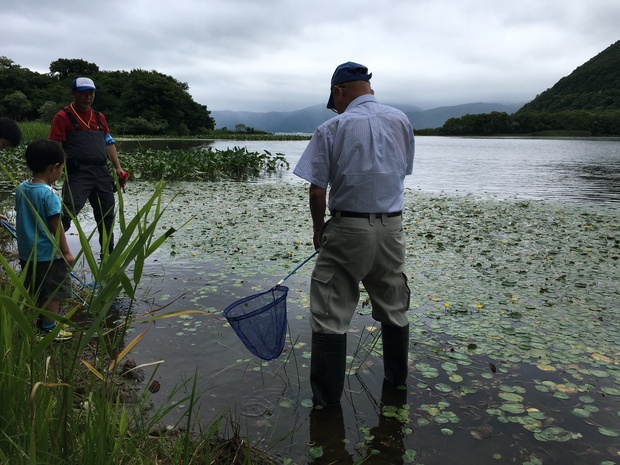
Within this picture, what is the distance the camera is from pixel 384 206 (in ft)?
9.45

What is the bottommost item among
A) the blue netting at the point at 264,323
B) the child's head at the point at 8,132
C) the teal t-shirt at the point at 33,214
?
the blue netting at the point at 264,323

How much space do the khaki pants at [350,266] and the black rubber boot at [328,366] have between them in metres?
0.06

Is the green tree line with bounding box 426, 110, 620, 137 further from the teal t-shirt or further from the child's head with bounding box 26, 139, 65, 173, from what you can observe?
the teal t-shirt

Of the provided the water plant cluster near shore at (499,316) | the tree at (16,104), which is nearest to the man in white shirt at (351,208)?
the water plant cluster near shore at (499,316)

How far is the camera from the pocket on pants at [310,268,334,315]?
9.63 ft

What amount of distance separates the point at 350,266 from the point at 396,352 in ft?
2.60

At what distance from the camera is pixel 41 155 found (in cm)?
338

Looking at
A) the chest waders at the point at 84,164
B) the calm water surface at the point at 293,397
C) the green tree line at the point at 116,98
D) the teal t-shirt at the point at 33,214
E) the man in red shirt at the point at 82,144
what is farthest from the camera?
the green tree line at the point at 116,98

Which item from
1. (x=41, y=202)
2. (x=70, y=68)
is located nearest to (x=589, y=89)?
(x=70, y=68)

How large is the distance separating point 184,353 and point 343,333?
153 centimetres

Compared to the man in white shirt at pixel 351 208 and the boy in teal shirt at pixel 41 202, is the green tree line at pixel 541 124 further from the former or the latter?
the boy in teal shirt at pixel 41 202

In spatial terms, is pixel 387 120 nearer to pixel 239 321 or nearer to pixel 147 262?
pixel 239 321

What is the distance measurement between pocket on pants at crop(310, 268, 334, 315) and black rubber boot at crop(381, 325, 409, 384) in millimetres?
545

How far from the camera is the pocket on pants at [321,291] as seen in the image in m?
2.94
